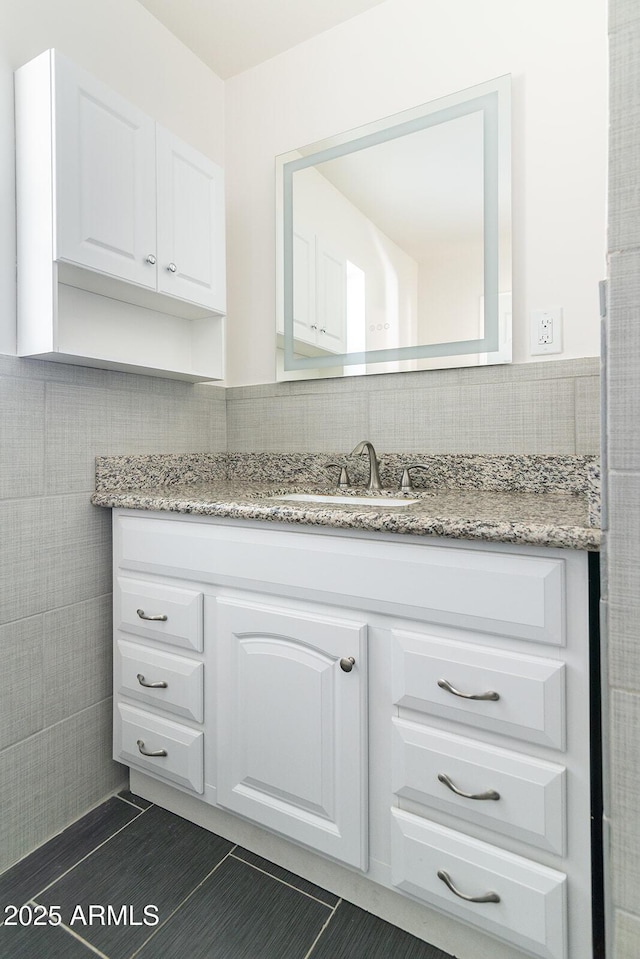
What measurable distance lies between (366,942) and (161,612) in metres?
0.85

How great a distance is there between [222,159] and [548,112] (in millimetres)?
1215

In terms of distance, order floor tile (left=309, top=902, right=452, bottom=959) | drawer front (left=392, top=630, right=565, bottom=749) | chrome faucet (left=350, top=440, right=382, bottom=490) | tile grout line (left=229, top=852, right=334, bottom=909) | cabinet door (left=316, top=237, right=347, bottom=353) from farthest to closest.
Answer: cabinet door (left=316, top=237, right=347, bottom=353)
chrome faucet (left=350, top=440, right=382, bottom=490)
tile grout line (left=229, top=852, right=334, bottom=909)
floor tile (left=309, top=902, right=452, bottom=959)
drawer front (left=392, top=630, right=565, bottom=749)

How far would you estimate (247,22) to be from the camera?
172 cm

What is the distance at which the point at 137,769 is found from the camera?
145cm

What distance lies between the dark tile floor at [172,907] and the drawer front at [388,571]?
2.29ft

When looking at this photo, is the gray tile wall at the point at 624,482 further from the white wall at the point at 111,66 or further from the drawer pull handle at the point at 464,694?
the white wall at the point at 111,66

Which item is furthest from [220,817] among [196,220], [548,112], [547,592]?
[548,112]

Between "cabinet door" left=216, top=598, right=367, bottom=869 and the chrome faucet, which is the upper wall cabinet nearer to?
the chrome faucet

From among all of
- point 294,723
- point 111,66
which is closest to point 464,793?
point 294,723

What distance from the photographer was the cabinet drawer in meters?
0.87

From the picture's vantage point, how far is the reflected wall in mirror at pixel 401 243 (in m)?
1.47

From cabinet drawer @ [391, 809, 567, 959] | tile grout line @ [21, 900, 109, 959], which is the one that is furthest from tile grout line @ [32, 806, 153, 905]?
cabinet drawer @ [391, 809, 567, 959]

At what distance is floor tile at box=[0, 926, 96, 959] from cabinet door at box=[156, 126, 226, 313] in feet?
5.17

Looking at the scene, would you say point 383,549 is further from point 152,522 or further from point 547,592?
point 152,522
